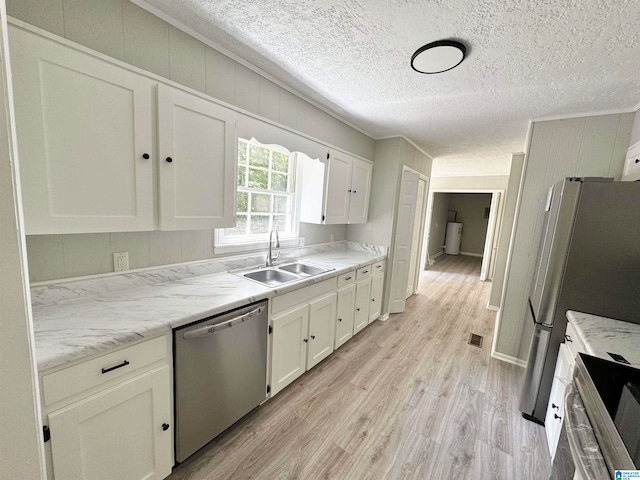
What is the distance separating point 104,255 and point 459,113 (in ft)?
10.2

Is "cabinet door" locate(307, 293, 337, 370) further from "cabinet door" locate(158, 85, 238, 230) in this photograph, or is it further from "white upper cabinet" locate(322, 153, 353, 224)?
"cabinet door" locate(158, 85, 238, 230)

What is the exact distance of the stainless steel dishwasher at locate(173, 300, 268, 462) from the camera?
1324 millimetres

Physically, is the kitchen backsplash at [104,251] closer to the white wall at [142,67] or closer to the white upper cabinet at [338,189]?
the white wall at [142,67]

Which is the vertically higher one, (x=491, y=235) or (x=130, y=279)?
(x=491, y=235)

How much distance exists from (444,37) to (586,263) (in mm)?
1659

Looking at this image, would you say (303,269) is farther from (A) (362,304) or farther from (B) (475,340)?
(B) (475,340)

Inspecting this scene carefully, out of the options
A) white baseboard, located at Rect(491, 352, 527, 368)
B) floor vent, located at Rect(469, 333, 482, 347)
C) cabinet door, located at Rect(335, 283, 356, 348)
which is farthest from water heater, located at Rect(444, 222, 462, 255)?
cabinet door, located at Rect(335, 283, 356, 348)

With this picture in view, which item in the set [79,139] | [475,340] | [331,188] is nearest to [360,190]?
[331,188]

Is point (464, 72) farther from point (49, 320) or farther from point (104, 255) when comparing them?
point (49, 320)

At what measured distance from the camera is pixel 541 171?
2477 mm

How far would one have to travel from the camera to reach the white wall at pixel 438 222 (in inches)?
295

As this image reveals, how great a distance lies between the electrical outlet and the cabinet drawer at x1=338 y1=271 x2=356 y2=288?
1657 millimetres

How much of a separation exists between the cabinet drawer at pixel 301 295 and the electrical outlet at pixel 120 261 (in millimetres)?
919

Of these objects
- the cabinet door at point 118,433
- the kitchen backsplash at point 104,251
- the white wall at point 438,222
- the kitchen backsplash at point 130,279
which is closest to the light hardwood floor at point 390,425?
the cabinet door at point 118,433
